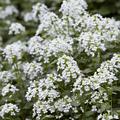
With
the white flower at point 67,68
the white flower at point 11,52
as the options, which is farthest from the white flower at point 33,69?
the white flower at point 67,68

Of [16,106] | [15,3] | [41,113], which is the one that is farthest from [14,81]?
[15,3]

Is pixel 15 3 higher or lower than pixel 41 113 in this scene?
higher

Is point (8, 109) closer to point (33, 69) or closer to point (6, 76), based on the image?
point (33, 69)

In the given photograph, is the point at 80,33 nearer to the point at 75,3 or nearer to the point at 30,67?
the point at 75,3

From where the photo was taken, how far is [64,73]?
14.1 feet

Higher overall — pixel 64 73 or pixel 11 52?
pixel 11 52

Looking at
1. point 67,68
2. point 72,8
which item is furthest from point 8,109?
point 72,8

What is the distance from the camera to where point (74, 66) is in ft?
14.2

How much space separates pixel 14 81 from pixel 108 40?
Answer: 51.4 inches

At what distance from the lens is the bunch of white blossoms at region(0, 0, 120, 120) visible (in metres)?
4.27

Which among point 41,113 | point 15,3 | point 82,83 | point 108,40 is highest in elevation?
point 15,3

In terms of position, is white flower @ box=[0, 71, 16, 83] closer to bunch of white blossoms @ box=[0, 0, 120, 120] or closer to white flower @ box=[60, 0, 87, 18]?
bunch of white blossoms @ box=[0, 0, 120, 120]

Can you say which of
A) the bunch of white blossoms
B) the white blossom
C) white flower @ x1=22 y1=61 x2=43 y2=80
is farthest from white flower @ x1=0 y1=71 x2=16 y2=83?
the white blossom

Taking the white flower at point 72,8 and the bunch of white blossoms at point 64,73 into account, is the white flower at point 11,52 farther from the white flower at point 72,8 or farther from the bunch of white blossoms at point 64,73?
the white flower at point 72,8
